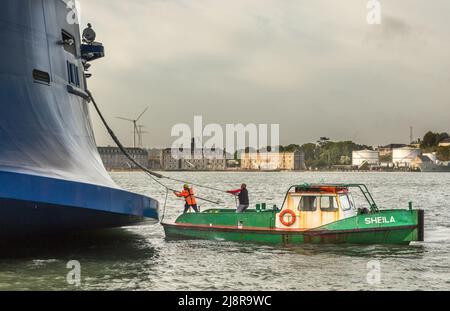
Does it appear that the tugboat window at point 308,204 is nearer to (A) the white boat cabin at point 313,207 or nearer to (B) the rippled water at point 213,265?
(A) the white boat cabin at point 313,207

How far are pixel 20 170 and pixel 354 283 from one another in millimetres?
9350

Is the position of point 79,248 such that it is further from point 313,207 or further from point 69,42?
point 313,207

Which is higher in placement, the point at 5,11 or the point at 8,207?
the point at 5,11

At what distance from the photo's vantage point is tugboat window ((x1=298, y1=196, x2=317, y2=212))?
25894 mm

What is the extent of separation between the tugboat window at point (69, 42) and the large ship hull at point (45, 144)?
7.8 inches

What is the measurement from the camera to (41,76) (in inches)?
861

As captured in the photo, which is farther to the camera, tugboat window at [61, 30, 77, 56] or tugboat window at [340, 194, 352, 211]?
tugboat window at [340, 194, 352, 211]

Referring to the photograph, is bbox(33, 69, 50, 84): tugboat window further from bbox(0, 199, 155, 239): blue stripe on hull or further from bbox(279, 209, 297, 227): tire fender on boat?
bbox(279, 209, 297, 227): tire fender on boat

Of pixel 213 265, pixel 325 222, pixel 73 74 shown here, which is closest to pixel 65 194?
pixel 213 265

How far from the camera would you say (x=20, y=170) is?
18.2 meters

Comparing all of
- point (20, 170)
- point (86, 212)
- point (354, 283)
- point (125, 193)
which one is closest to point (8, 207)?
point (20, 170)

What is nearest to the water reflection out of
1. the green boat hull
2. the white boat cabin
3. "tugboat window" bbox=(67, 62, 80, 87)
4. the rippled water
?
the rippled water
